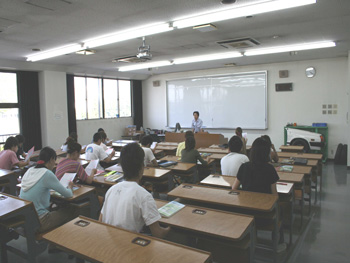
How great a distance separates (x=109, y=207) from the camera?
1.87m

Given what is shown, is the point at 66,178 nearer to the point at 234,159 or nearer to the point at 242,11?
the point at 234,159

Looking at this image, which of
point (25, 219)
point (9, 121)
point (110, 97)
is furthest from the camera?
point (110, 97)

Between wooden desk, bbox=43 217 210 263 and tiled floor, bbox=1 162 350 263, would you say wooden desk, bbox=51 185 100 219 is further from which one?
wooden desk, bbox=43 217 210 263

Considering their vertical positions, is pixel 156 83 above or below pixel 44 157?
above

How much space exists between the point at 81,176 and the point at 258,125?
6.89 metres

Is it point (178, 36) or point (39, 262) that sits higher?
point (178, 36)

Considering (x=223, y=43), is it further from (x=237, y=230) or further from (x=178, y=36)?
(x=237, y=230)

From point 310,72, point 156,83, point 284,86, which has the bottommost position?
point 284,86

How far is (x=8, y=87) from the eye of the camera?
7.62m

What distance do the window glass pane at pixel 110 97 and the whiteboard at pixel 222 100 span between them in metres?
2.10

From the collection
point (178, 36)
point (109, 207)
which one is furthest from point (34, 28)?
point (109, 207)

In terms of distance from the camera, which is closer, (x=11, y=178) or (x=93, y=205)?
(x=93, y=205)

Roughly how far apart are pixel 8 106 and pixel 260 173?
747cm

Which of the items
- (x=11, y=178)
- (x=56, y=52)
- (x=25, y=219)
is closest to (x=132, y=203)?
(x=25, y=219)
